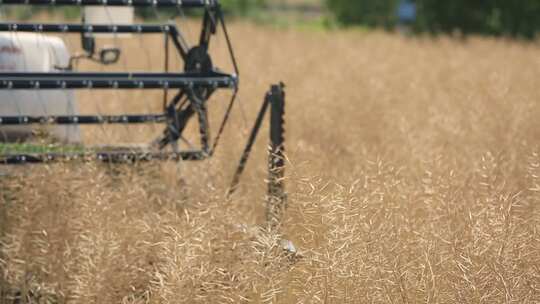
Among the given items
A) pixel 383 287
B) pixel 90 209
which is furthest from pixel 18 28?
pixel 383 287

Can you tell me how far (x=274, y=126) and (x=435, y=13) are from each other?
1808 cm

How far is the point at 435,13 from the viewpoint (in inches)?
902

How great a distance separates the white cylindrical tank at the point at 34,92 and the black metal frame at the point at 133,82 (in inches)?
17.5

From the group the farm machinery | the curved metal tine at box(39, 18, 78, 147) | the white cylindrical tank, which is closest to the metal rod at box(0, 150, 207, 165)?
the farm machinery

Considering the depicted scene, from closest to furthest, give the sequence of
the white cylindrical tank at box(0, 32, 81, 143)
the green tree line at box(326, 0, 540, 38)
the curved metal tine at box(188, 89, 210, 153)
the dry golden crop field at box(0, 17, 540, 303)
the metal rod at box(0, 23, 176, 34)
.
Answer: the dry golden crop field at box(0, 17, 540, 303) → the metal rod at box(0, 23, 176, 34) → the curved metal tine at box(188, 89, 210, 153) → the white cylindrical tank at box(0, 32, 81, 143) → the green tree line at box(326, 0, 540, 38)

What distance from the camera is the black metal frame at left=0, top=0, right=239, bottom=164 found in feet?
17.3

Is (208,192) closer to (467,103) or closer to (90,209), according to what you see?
(90,209)

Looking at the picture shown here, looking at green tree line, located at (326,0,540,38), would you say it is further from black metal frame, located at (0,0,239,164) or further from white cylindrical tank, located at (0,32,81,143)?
black metal frame, located at (0,0,239,164)

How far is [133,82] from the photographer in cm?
546

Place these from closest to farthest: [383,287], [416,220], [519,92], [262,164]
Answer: [383,287] → [416,220] → [262,164] → [519,92]

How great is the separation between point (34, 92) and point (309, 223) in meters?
2.76

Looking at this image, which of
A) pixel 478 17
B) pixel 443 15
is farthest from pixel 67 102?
pixel 443 15

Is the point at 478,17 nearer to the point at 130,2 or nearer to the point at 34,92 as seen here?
the point at 34,92

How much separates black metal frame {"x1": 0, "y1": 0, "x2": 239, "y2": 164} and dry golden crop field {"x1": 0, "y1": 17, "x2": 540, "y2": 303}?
15cm
